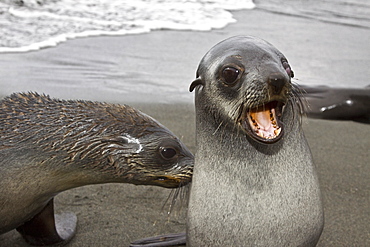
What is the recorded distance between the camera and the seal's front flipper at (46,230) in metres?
3.83

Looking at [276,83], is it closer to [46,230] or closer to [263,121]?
[263,121]

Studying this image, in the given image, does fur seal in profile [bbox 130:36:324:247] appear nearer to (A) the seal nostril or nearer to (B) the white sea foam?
(A) the seal nostril

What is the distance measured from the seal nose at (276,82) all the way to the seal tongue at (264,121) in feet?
0.45

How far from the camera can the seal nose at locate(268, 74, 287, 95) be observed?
251cm

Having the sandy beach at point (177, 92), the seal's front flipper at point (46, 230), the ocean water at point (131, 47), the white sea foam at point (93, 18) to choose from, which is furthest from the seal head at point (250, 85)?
the white sea foam at point (93, 18)

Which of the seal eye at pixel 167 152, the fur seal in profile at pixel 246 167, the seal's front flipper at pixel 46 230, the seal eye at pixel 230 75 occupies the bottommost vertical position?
the seal's front flipper at pixel 46 230

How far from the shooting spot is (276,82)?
8.25 ft

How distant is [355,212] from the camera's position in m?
4.23

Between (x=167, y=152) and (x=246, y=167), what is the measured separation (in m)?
0.82

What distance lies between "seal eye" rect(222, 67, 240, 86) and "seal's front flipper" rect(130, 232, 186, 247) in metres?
1.29

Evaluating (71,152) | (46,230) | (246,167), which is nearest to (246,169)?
(246,167)

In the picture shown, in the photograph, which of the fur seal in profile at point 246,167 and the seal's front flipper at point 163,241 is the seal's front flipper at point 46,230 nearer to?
the seal's front flipper at point 163,241

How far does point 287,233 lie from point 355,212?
1.59 metres

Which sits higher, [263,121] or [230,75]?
[230,75]
